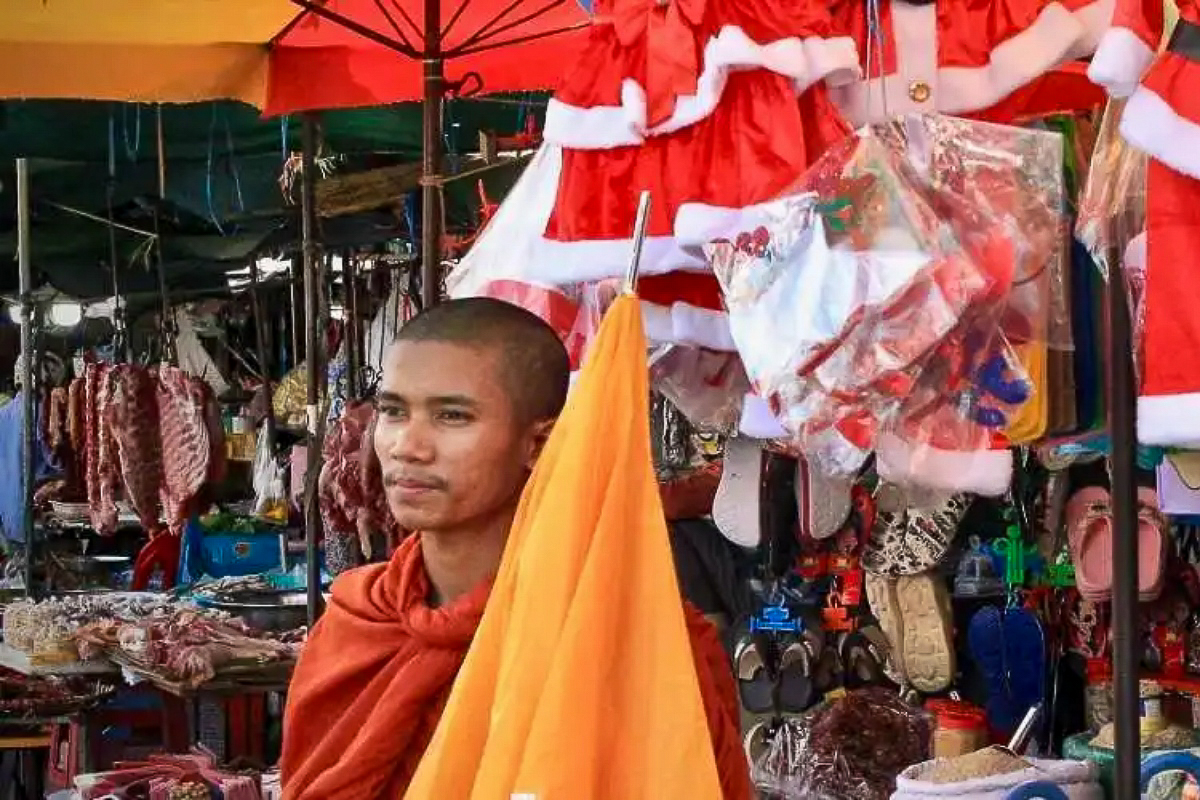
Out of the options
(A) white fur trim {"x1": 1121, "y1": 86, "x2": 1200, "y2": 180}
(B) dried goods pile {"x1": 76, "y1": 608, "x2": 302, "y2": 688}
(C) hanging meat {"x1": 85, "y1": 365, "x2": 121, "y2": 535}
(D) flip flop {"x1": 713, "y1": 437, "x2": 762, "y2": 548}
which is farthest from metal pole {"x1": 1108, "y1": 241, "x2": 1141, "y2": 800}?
(C) hanging meat {"x1": 85, "y1": 365, "x2": 121, "y2": 535}

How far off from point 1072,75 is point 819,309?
92cm

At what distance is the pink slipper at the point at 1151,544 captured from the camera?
405 centimetres

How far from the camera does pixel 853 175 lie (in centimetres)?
224

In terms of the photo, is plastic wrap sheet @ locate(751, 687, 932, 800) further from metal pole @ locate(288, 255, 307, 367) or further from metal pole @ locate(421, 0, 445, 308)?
metal pole @ locate(288, 255, 307, 367)

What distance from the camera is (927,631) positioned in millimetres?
4719

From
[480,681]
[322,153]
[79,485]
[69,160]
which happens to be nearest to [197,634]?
[322,153]

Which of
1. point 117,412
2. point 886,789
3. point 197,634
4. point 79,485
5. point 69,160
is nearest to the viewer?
point 886,789

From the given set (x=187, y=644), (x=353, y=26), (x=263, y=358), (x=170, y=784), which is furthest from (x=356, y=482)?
(x=263, y=358)

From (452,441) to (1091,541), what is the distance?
275 centimetres

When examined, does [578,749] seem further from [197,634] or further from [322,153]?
[322,153]

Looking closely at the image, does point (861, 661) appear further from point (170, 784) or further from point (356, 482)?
point (170, 784)

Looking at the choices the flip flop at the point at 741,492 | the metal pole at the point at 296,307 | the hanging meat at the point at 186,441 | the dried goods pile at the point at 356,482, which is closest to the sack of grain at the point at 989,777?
the flip flop at the point at 741,492

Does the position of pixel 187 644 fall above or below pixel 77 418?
below

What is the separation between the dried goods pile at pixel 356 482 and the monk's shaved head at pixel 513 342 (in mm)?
2177
